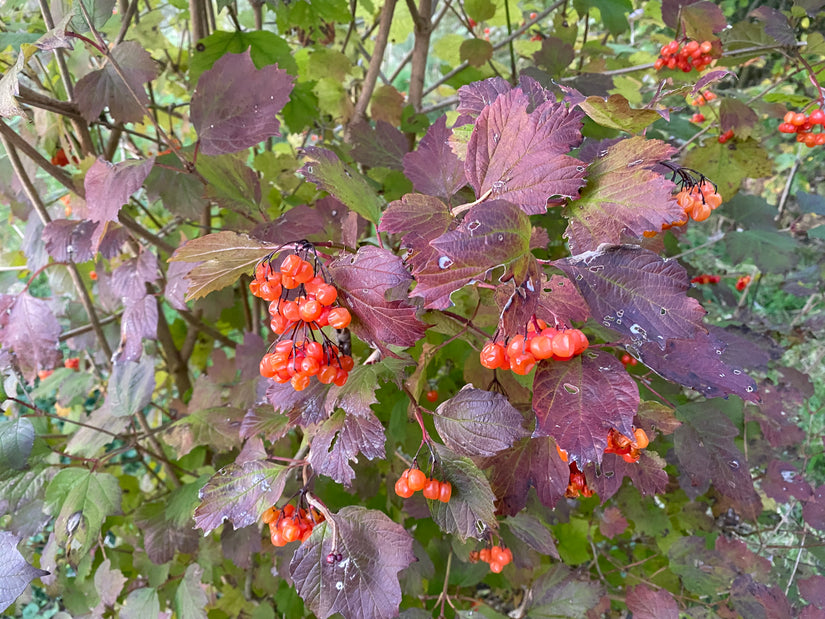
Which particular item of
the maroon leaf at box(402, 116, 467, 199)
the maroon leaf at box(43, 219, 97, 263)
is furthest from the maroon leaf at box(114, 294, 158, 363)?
the maroon leaf at box(402, 116, 467, 199)

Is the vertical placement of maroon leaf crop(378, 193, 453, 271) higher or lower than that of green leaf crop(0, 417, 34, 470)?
higher

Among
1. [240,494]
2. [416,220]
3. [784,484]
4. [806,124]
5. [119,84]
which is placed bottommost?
[784,484]

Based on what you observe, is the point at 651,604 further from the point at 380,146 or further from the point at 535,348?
the point at 380,146

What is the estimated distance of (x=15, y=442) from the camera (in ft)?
4.22

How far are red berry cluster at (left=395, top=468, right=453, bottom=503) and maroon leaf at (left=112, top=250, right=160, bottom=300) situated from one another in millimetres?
932

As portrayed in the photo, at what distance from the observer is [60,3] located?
1.36 metres

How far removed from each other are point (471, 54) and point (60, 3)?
129 centimetres

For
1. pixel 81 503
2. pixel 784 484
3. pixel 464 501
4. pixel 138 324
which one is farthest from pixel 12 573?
pixel 784 484

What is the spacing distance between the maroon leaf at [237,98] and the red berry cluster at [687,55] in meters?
1.27

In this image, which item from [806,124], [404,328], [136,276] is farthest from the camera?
[806,124]

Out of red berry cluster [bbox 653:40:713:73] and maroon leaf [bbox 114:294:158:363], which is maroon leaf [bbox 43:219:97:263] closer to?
maroon leaf [bbox 114:294:158:363]

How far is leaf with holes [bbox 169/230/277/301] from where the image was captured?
813mm

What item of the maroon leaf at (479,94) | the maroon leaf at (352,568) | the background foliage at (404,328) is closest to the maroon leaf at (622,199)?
the background foliage at (404,328)

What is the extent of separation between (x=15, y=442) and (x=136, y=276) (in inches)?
20.3
